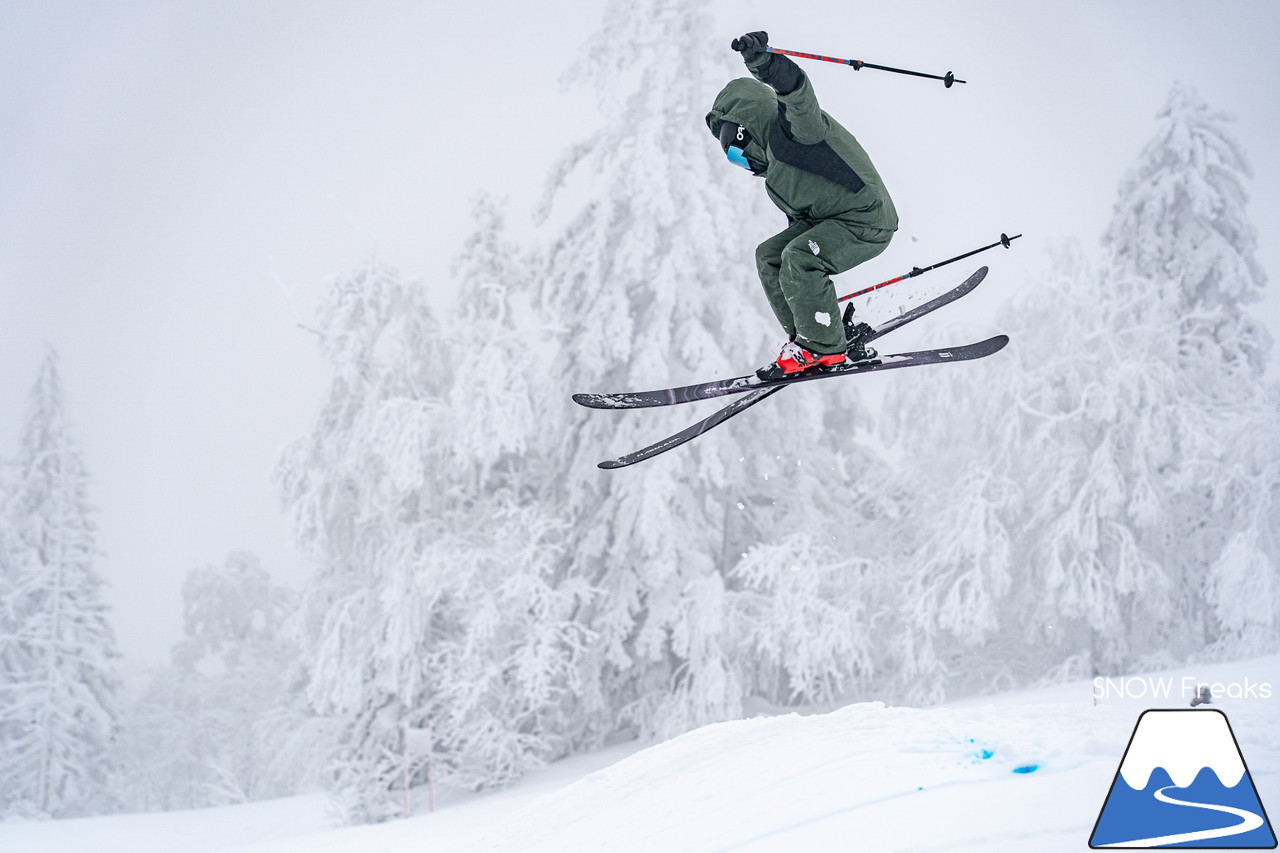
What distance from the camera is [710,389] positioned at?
5.07m

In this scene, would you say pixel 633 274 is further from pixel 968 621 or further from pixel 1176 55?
pixel 1176 55

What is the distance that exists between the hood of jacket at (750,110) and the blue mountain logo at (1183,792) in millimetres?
2526

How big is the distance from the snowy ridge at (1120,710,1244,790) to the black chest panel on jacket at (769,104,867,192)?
2263 mm

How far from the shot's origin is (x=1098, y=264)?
489 inches

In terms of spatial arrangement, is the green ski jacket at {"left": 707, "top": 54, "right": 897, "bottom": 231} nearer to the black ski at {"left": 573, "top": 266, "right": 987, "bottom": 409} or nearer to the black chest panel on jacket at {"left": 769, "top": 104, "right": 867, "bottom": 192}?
the black chest panel on jacket at {"left": 769, "top": 104, "right": 867, "bottom": 192}

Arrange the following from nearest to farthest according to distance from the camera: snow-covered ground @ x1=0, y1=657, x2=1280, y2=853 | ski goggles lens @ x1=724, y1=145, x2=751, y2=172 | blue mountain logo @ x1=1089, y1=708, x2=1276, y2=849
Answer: blue mountain logo @ x1=1089, y1=708, x2=1276, y2=849 < snow-covered ground @ x1=0, y1=657, x2=1280, y2=853 < ski goggles lens @ x1=724, y1=145, x2=751, y2=172

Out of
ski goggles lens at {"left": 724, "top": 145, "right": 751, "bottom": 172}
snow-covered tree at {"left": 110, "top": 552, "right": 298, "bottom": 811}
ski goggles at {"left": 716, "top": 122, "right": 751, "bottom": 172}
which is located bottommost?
snow-covered tree at {"left": 110, "top": 552, "right": 298, "bottom": 811}

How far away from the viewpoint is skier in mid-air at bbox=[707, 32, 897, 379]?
3926 mm

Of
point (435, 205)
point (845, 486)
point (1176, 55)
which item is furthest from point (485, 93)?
point (845, 486)

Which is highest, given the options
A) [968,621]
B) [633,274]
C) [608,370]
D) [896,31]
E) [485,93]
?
[485,93]

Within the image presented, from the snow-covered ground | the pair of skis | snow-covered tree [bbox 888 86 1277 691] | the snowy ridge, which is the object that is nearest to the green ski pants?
the pair of skis

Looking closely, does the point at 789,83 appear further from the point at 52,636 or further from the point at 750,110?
the point at 52,636

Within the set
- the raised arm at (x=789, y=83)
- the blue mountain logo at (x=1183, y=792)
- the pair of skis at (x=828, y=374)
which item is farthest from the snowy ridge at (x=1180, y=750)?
the raised arm at (x=789, y=83)

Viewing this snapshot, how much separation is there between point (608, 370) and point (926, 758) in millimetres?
9088
